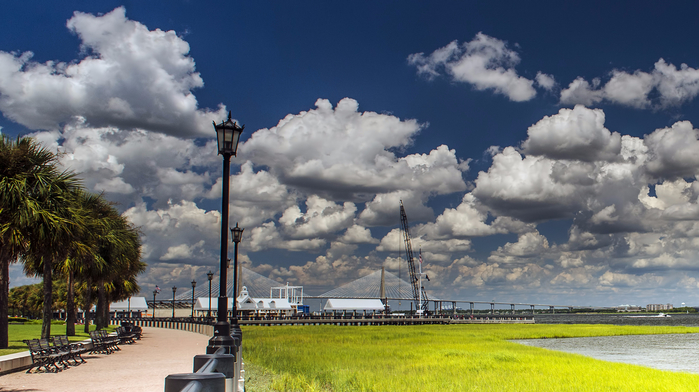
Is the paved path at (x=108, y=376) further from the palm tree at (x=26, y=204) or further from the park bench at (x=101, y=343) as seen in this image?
the palm tree at (x=26, y=204)

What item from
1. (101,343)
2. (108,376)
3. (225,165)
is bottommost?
(101,343)

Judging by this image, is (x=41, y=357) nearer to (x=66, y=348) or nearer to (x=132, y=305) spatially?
(x=66, y=348)

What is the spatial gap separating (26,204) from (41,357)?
7452 millimetres

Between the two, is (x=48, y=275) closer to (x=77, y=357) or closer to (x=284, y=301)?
(x=77, y=357)

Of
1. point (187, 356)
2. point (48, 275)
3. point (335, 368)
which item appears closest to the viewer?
point (335, 368)

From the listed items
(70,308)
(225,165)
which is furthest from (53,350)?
(70,308)

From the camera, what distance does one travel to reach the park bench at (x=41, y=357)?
1842 centimetres

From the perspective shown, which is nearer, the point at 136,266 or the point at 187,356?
the point at 187,356

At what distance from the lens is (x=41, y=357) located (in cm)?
1853

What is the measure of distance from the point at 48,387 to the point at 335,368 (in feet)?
34.8

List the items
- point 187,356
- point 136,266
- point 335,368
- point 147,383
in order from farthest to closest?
point 136,266 → point 187,356 → point 335,368 → point 147,383

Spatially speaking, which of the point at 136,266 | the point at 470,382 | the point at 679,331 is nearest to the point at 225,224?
the point at 470,382

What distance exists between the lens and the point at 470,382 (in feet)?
58.9

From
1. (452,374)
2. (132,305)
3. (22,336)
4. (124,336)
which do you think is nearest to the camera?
(452,374)
